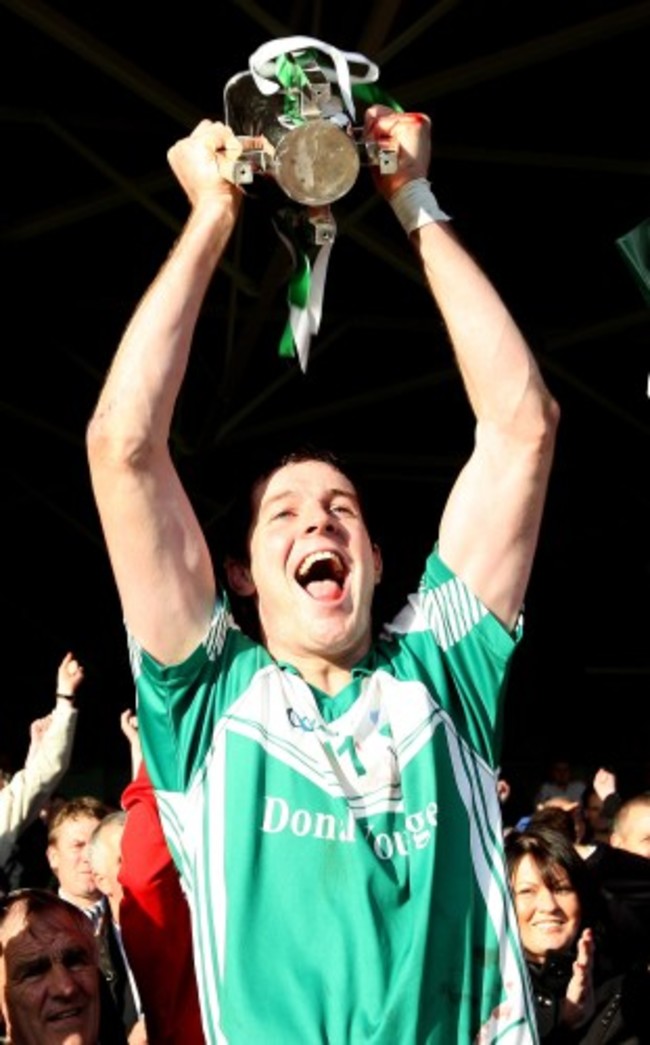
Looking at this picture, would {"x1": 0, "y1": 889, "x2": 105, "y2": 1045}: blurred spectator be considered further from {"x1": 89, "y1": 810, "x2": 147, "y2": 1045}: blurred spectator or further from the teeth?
the teeth

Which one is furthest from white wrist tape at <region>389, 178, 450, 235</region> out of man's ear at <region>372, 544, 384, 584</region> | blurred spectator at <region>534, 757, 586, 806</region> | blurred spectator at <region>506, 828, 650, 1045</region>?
blurred spectator at <region>534, 757, 586, 806</region>

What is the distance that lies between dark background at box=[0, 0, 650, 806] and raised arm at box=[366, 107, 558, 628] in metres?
4.21

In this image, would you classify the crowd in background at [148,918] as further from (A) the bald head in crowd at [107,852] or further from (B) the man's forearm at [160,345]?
(B) the man's forearm at [160,345]

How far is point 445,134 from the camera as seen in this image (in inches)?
515

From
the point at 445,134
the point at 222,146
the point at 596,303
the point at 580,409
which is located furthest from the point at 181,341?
the point at 580,409

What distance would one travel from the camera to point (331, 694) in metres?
3.05

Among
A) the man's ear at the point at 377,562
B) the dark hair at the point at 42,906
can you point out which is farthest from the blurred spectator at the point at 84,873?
the man's ear at the point at 377,562

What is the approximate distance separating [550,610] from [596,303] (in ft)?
23.6

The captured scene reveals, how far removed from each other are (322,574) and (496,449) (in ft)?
1.22

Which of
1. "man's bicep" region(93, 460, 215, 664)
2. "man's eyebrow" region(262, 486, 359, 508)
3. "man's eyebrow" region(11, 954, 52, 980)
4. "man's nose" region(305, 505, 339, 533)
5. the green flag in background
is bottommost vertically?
"man's eyebrow" region(11, 954, 52, 980)

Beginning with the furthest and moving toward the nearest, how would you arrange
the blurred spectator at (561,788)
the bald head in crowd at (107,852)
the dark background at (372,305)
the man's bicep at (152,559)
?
1. the blurred spectator at (561,788)
2. the dark background at (372,305)
3. the bald head in crowd at (107,852)
4. the man's bicep at (152,559)

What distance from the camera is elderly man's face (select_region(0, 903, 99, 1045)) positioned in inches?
156

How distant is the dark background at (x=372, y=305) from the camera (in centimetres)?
1180

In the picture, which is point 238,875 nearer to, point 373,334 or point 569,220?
point 569,220
